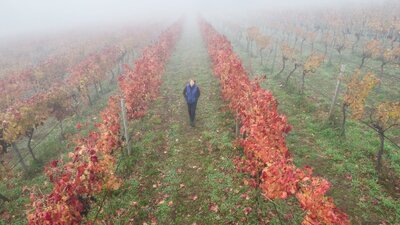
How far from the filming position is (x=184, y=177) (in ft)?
31.9

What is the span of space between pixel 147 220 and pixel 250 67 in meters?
18.4

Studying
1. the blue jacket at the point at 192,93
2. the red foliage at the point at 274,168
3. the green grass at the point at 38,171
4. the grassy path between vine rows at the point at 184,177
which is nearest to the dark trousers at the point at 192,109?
the blue jacket at the point at 192,93

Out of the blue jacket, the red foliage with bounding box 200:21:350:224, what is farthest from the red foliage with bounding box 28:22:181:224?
the blue jacket

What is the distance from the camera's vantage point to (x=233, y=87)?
1312 centimetres

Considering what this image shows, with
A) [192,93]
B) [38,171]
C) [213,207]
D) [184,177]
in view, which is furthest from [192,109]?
[38,171]

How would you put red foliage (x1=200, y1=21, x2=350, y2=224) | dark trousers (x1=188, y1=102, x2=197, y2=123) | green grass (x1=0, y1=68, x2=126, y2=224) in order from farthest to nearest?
1. dark trousers (x1=188, y1=102, x2=197, y2=123)
2. green grass (x1=0, y1=68, x2=126, y2=224)
3. red foliage (x1=200, y1=21, x2=350, y2=224)

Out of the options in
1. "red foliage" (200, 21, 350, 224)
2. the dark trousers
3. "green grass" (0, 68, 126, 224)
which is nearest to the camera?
"red foliage" (200, 21, 350, 224)

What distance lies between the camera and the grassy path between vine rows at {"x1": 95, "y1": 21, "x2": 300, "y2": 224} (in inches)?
315

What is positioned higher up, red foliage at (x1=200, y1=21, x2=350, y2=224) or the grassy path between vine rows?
red foliage at (x1=200, y1=21, x2=350, y2=224)

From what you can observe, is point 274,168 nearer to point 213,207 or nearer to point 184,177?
point 213,207

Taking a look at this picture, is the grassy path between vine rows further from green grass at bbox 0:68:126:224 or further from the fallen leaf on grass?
green grass at bbox 0:68:126:224

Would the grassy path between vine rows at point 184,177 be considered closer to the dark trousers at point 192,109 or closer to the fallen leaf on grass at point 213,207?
the fallen leaf on grass at point 213,207

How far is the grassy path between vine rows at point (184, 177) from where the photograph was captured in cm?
800

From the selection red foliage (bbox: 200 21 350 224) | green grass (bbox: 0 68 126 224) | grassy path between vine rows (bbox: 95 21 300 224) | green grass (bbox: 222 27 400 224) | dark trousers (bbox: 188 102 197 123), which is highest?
red foliage (bbox: 200 21 350 224)
